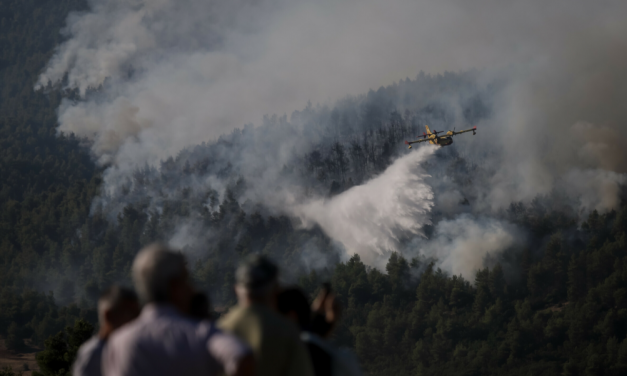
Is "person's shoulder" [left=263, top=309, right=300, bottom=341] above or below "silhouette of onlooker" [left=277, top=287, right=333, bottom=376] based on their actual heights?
below

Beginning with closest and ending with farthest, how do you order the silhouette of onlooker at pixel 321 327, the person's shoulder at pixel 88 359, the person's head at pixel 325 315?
the person's shoulder at pixel 88 359
the silhouette of onlooker at pixel 321 327
the person's head at pixel 325 315

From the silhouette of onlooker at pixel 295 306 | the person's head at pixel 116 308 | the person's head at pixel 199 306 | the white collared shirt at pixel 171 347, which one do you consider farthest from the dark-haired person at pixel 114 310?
the silhouette of onlooker at pixel 295 306

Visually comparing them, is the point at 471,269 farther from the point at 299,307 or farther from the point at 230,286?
the point at 299,307

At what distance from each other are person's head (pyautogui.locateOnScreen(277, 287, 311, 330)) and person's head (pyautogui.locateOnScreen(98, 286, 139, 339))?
1.75 meters

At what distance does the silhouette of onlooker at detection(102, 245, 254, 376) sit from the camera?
5586mm

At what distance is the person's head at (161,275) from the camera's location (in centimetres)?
614

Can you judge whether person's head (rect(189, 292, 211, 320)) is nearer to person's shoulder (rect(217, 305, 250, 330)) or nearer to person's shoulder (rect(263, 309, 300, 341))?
person's shoulder (rect(217, 305, 250, 330))

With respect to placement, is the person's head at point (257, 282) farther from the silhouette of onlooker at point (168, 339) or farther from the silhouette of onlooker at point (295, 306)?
the silhouette of onlooker at point (295, 306)

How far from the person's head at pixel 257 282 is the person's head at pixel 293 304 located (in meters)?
0.96

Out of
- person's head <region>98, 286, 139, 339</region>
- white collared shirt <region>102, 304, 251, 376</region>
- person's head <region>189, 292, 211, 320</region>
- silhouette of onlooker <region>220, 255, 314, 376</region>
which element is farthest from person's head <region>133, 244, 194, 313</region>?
person's head <region>98, 286, 139, 339</region>

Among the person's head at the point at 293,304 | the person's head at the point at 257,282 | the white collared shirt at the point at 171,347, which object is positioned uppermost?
the person's head at the point at 257,282

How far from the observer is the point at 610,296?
532 ft

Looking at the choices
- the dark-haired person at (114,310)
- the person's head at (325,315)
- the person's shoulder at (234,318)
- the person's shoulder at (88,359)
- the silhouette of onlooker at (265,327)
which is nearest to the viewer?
the silhouette of onlooker at (265,327)

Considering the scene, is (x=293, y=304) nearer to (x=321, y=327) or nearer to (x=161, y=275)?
(x=321, y=327)
